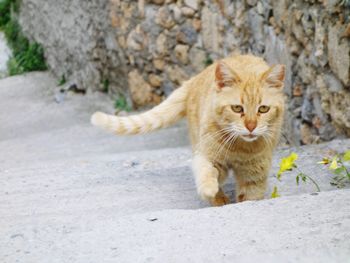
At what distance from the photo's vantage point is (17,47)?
11.3m

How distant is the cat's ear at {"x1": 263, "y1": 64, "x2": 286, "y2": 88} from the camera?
346 centimetres

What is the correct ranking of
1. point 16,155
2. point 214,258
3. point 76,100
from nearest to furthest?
1. point 214,258
2. point 16,155
3. point 76,100

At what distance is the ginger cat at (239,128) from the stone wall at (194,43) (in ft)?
3.14

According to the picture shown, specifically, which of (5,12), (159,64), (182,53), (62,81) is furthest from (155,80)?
(5,12)

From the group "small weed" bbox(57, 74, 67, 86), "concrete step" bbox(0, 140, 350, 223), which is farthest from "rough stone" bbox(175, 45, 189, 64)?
"small weed" bbox(57, 74, 67, 86)

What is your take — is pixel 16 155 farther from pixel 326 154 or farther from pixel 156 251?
pixel 156 251

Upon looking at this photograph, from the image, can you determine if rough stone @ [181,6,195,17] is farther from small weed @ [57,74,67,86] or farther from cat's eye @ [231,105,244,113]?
cat's eye @ [231,105,244,113]

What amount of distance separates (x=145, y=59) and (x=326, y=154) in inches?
156

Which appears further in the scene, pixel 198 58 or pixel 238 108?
pixel 198 58

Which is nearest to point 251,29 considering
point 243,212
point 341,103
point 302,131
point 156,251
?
point 302,131

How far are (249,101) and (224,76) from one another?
0.66 ft

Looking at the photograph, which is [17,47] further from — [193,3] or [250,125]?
[250,125]

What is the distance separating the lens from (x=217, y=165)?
3.65 metres

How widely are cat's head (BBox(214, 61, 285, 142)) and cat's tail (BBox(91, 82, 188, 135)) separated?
82 cm
